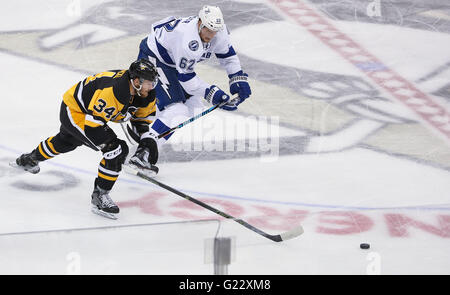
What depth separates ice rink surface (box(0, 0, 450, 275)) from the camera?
12.1 feet

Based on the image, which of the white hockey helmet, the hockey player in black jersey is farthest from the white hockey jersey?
the hockey player in black jersey

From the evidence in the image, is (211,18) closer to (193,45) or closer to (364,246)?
(193,45)

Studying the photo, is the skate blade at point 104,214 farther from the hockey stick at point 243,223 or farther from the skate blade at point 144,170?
the skate blade at point 144,170

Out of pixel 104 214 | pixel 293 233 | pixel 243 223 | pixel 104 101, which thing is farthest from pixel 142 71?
pixel 243 223

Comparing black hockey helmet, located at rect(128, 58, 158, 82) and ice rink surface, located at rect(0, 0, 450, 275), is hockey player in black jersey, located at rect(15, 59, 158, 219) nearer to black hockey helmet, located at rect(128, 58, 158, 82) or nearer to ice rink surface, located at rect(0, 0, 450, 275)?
black hockey helmet, located at rect(128, 58, 158, 82)

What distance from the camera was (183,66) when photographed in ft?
18.7

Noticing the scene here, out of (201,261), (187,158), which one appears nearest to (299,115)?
(187,158)

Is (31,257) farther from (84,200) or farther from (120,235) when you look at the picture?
(84,200)

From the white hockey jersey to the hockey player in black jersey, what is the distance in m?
0.47

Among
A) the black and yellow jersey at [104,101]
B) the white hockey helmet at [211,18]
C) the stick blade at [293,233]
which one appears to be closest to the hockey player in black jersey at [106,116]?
the black and yellow jersey at [104,101]

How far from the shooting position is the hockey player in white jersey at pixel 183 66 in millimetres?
5633

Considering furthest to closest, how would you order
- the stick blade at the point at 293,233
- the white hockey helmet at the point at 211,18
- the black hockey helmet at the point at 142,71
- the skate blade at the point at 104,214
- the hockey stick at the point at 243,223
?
the white hockey helmet at the point at 211,18
the skate blade at the point at 104,214
the black hockey helmet at the point at 142,71
the stick blade at the point at 293,233
the hockey stick at the point at 243,223

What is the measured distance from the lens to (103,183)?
5.14 m

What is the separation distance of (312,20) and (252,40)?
2.48 ft
